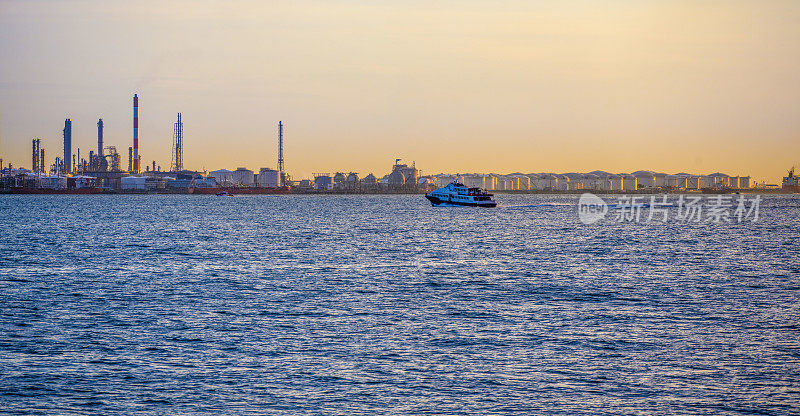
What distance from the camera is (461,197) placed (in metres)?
180

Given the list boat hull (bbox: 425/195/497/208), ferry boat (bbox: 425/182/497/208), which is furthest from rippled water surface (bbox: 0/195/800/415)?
ferry boat (bbox: 425/182/497/208)

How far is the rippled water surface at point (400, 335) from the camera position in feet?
73.1

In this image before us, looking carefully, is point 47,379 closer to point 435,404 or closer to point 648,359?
point 435,404

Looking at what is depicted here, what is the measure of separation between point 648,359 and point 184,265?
1537 inches

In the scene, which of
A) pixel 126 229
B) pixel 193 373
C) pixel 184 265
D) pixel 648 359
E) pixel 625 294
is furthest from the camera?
pixel 126 229

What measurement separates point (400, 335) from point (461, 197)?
150057 millimetres

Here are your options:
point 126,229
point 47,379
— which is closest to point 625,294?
point 47,379

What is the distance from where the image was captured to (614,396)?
73.5 feet

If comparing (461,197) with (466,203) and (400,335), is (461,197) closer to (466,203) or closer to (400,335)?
(466,203)

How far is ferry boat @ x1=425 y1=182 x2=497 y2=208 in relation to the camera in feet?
579

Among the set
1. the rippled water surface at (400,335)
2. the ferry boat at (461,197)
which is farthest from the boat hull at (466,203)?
the rippled water surface at (400,335)

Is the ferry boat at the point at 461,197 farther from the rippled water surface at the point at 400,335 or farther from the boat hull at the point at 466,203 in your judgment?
the rippled water surface at the point at 400,335

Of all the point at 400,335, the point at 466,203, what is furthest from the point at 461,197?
the point at 400,335

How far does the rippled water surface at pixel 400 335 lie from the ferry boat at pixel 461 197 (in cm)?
11353
